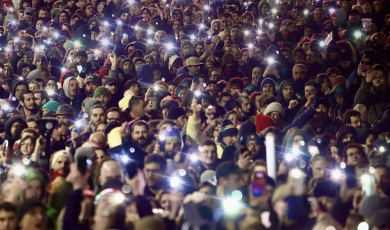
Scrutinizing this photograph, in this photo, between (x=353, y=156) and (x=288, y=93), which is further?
(x=288, y=93)

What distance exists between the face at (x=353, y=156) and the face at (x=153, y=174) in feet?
6.23

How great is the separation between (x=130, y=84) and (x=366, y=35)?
13.9 feet

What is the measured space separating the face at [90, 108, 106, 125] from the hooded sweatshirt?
1.02 m

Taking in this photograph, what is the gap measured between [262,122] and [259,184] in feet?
7.56

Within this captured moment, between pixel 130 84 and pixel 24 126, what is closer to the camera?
pixel 24 126

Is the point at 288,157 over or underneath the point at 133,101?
underneath

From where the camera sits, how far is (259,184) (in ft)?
19.3

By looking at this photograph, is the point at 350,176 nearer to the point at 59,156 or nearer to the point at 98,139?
the point at 98,139

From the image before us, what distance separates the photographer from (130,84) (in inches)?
372

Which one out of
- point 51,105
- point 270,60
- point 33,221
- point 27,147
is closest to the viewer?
point 33,221

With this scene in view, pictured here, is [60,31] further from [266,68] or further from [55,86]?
[266,68]

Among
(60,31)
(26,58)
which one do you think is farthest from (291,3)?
(26,58)

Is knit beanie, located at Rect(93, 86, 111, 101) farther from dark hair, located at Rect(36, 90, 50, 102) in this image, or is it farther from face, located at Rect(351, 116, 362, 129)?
face, located at Rect(351, 116, 362, 129)

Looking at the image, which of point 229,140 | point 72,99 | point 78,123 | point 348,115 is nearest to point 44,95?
point 72,99
